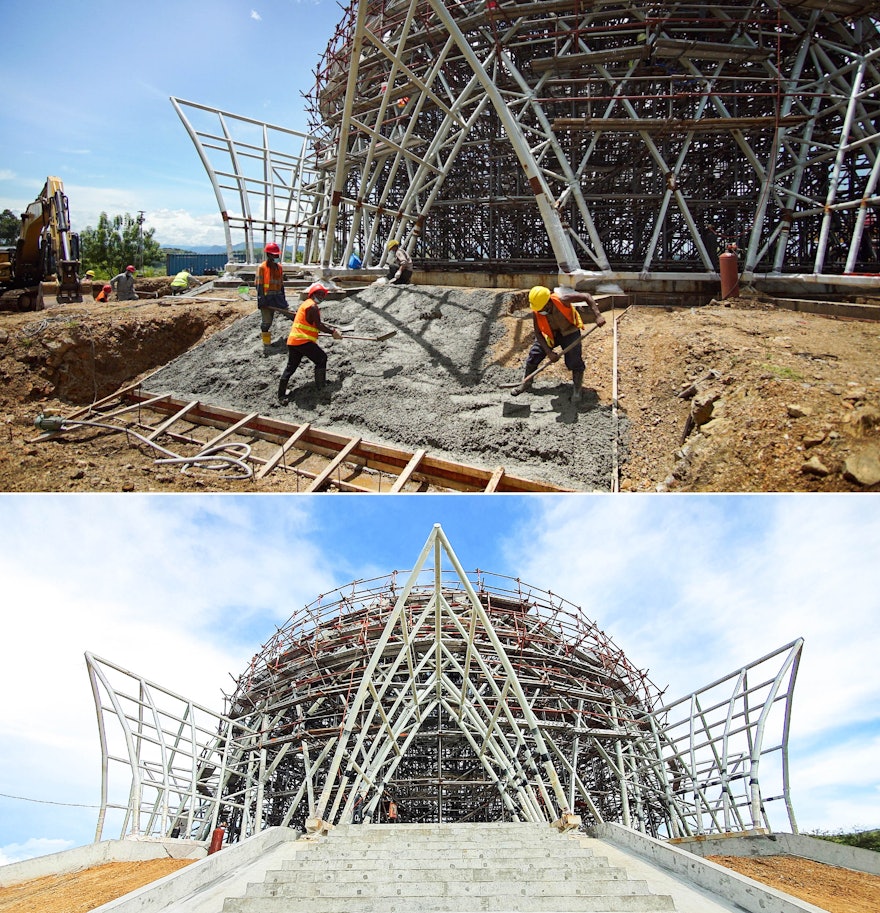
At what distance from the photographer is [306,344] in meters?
9.25

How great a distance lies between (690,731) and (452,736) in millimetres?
4433

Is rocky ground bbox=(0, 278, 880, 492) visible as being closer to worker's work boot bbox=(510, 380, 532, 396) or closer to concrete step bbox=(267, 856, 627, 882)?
worker's work boot bbox=(510, 380, 532, 396)

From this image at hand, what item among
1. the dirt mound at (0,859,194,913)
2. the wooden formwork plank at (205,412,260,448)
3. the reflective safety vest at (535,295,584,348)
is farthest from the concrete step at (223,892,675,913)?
the reflective safety vest at (535,295,584,348)

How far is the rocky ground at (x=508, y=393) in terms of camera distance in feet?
18.7

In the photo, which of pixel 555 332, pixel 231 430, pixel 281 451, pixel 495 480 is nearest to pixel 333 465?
pixel 281 451

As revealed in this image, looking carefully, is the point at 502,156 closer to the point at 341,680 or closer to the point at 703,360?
the point at 703,360

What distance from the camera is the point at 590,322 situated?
31.6 feet

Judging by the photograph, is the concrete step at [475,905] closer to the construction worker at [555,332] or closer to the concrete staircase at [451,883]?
the concrete staircase at [451,883]

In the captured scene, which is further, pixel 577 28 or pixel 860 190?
pixel 860 190

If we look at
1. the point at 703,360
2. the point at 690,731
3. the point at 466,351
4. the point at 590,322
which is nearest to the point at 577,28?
the point at 590,322

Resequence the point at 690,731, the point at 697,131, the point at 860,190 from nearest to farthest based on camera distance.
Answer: the point at 690,731 → the point at 697,131 → the point at 860,190

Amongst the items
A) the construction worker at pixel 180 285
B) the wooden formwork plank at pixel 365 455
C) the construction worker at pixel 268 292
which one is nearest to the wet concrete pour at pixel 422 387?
the wooden formwork plank at pixel 365 455

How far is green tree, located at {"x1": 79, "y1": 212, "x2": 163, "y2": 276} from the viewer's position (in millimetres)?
40594

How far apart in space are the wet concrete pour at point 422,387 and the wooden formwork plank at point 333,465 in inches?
13.7
